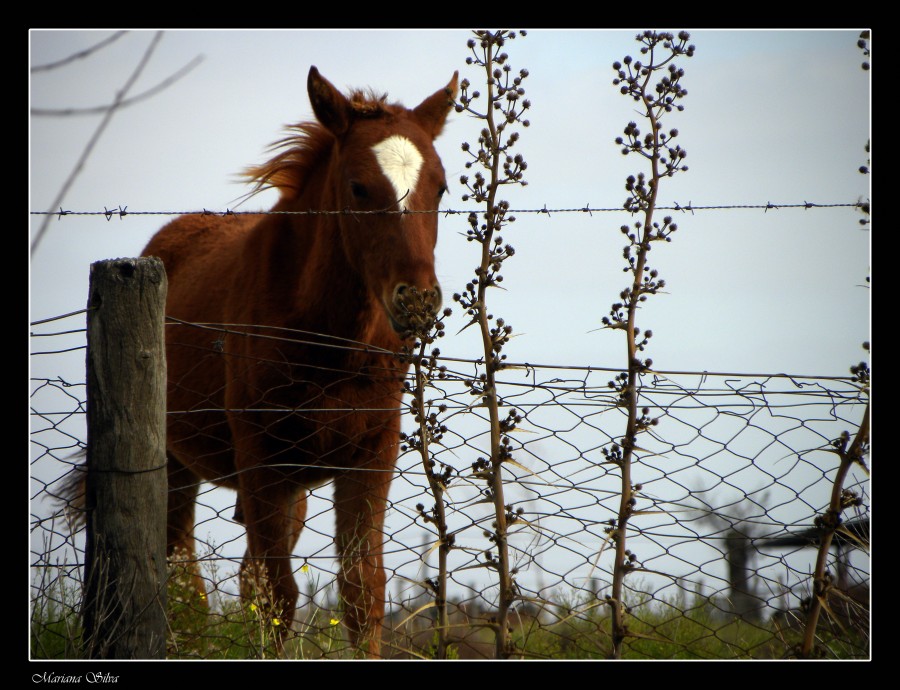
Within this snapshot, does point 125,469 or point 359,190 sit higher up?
point 359,190

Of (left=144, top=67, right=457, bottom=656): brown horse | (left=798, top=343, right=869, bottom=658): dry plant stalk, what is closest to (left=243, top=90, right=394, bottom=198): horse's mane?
(left=144, top=67, right=457, bottom=656): brown horse

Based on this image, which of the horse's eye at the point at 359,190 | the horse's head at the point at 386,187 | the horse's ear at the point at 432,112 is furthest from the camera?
the horse's ear at the point at 432,112

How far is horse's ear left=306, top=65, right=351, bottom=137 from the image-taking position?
4.20m

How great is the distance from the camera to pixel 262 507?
13.4ft

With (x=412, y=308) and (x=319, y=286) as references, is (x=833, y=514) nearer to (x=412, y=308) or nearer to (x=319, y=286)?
(x=412, y=308)

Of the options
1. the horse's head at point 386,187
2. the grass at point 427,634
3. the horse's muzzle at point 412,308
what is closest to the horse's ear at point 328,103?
the horse's head at point 386,187

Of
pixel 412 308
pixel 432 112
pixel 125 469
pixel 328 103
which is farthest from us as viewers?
pixel 432 112

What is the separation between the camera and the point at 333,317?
4.08m

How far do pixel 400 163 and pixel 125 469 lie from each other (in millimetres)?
1946

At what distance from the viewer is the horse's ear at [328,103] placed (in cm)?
420

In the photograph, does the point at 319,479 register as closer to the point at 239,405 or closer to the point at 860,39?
the point at 239,405

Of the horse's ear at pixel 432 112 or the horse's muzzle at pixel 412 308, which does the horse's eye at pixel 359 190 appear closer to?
the horse's muzzle at pixel 412 308

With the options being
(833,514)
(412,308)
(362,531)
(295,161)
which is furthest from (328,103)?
(833,514)

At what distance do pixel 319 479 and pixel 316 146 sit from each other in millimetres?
1738
